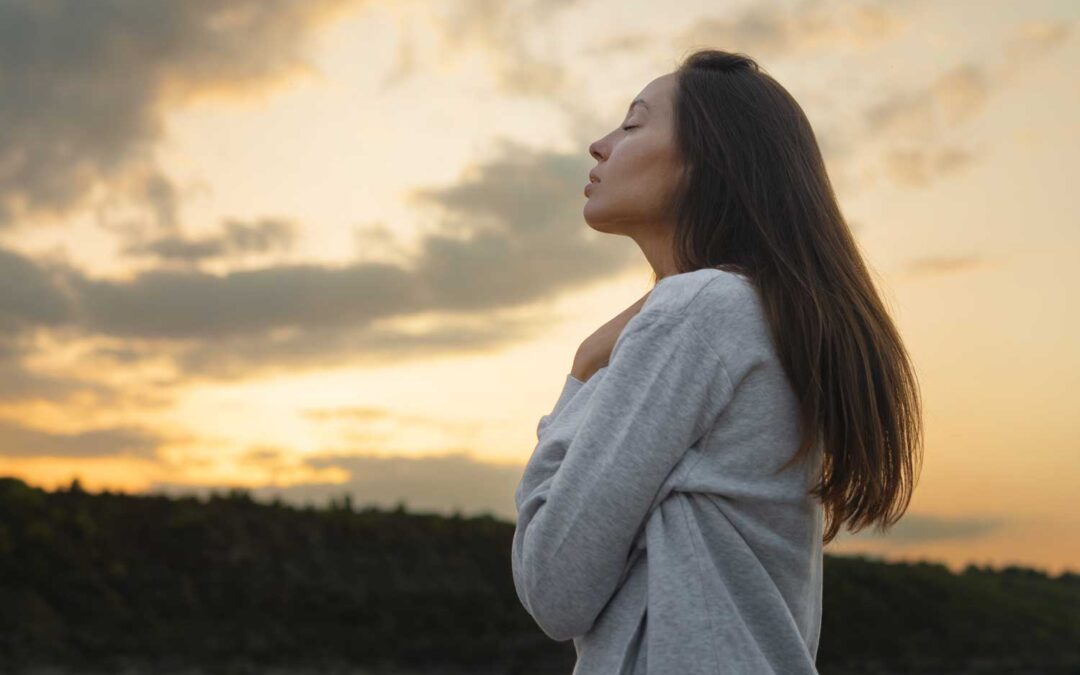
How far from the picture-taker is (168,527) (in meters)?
7.75

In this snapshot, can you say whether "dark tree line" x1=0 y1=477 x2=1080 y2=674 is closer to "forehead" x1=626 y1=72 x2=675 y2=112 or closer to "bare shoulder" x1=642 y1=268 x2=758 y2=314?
"forehead" x1=626 y1=72 x2=675 y2=112

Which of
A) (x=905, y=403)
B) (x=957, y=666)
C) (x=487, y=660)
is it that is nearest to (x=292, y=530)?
(x=487, y=660)

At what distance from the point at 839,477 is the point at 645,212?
0.59m

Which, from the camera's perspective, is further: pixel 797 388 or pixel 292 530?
pixel 292 530

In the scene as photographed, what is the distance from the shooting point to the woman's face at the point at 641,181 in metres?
2.09

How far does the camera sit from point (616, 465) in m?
1.76

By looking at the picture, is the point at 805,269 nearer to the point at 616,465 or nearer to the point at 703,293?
the point at 703,293

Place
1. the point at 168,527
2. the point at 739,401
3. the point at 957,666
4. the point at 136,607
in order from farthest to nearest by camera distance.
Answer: the point at 957,666 < the point at 168,527 < the point at 136,607 < the point at 739,401

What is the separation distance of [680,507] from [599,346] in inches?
16.0

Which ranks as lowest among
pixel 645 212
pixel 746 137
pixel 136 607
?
pixel 136 607

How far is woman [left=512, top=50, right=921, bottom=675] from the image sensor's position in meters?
1.77

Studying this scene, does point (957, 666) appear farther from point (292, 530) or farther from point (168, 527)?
point (168, 527)

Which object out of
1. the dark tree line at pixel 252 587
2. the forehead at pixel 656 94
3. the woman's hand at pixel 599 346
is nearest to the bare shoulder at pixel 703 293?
the woman's hand at pixel 599 346

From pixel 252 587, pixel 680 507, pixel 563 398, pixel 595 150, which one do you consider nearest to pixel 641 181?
pixel 595 150
